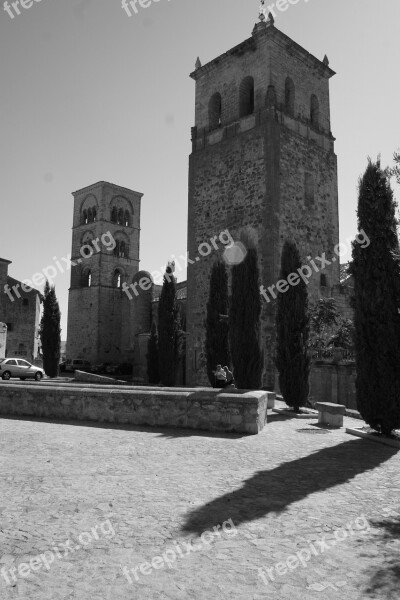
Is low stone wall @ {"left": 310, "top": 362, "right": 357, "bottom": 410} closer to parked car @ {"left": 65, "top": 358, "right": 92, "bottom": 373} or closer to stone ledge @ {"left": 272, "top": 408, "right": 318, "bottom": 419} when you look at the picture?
stone ledge @ {"left": 272, "top": 408, "right": 318, "bottom": 419}

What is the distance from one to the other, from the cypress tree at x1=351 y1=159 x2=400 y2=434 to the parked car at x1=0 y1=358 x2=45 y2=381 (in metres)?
22.3

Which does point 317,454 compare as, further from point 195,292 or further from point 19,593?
point 195,292

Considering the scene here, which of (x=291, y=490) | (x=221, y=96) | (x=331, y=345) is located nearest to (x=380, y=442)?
(x=291, y=490)

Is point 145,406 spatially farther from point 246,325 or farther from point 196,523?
point 246,325

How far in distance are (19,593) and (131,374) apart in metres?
37.7

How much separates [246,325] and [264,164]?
30.3ft

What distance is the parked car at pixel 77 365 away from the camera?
145 feet

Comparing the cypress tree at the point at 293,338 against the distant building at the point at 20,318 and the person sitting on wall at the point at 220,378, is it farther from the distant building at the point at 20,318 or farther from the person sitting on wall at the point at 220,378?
the distant building at the point at 20,318

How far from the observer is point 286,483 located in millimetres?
5887

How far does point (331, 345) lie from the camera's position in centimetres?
2100

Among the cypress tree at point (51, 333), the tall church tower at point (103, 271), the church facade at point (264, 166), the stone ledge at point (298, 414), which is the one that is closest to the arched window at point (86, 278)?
the tall church tower at point (103, 271)

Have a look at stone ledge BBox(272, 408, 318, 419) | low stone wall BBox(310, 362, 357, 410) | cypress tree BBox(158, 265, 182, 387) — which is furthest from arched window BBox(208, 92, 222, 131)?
stone ledge BBox(272, 408, 318, 419)

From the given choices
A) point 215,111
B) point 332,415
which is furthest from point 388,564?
point 215,111

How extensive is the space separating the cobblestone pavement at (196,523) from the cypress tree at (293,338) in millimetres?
6896
